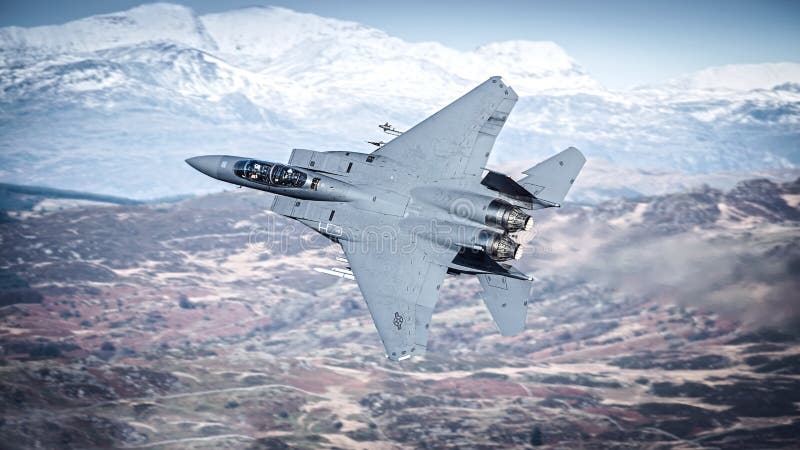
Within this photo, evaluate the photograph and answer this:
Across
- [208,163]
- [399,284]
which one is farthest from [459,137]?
[208,163]

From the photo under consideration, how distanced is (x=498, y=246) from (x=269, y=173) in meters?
15.2

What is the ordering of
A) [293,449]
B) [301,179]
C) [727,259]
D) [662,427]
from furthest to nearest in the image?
1. [662,427]
2. [727,259]
3. [293,449]
4. [301,179]

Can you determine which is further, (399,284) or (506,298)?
(399,284)

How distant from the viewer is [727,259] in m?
172

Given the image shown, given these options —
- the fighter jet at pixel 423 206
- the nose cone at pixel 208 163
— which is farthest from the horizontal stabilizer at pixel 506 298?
the nose cone at pixel 208 163

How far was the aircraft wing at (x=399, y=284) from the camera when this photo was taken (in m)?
35.6

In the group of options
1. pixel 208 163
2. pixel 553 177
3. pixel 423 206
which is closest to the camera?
pixel 553 177

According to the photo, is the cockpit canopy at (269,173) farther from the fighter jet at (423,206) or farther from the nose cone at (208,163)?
the nose cone at (208,163)

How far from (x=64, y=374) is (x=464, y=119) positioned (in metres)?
173

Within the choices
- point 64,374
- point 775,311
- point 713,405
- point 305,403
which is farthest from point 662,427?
point 64,374

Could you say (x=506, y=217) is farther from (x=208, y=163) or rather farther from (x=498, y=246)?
(x=208, y=163)

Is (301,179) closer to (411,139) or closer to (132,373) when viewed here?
(411,139)

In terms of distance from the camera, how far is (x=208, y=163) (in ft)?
142

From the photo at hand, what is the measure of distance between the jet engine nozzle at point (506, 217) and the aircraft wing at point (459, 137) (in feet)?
11.8
